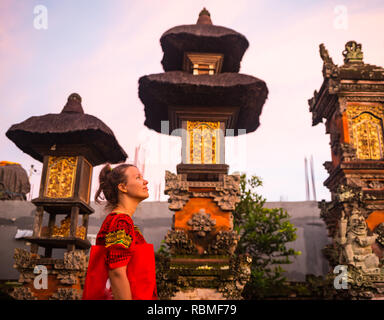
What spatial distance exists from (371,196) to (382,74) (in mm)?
4723

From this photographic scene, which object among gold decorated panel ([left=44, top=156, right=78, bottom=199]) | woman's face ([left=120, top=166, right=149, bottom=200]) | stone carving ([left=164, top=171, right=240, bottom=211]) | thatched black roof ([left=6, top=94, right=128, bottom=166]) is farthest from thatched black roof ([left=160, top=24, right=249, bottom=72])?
woman's face ([left=120, top=166, right=149, bottom=200])

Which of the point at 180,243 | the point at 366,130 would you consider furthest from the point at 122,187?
the point at 366,130

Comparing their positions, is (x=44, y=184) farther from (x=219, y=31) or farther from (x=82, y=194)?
(x=219, y=31)

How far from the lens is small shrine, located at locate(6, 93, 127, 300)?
11.4 metres

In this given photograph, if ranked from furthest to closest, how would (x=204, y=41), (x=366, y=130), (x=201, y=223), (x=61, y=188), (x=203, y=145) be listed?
(x=366, y=130) < (x=61, y=188) < (x=204, y=41) < (x=203, y=145) < (x=201, y=223)

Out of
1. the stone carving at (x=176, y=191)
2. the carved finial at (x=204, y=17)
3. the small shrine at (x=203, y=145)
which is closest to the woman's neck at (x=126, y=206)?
the small shrine at (x=203, y=145)

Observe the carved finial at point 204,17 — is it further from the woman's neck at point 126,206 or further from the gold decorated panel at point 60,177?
the woman's neck at point 126,206

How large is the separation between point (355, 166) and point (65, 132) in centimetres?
994

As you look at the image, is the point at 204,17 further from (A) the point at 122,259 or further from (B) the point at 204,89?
(A) the point at 122,259

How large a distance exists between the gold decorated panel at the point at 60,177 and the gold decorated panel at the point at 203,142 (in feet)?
14.7

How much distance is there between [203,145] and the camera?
34.7 feet

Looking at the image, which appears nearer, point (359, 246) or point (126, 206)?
point (126, 206)

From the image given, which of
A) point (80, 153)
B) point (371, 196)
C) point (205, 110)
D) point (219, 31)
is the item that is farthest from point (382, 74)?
point (80, 153)
